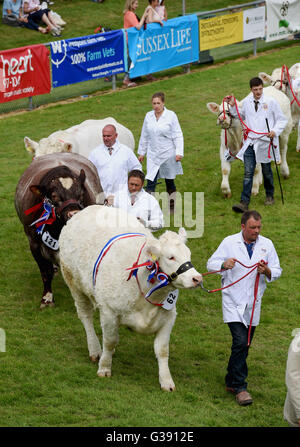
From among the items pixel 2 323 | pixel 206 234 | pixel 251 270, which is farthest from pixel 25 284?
pixel 251 270

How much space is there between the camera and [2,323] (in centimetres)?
1048

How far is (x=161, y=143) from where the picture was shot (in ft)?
45.8

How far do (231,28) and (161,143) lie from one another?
40.5 feet

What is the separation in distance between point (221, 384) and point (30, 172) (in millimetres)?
4567

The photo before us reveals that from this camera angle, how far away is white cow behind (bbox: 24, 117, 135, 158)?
12.5m

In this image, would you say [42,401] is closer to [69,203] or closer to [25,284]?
[69,203]

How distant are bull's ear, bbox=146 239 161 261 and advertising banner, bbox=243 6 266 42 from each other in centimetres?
1906

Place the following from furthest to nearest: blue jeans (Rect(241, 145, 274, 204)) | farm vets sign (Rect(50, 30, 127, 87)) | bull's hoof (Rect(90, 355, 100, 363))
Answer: farm vets sign (Rect(50, 30, 127, 87))
blue jeans (Rect(241, 145, 274, 204))
bull's hoof (Rect(90, 355, 100, 363))

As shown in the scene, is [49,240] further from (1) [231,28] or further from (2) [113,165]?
(1) [231,28]

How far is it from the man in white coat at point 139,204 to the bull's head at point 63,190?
486 mm

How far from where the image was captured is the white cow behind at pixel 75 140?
12508 millimetres

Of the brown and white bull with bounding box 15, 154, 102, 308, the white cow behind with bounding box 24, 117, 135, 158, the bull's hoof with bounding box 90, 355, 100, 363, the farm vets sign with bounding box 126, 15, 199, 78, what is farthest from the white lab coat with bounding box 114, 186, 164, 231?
the farm vets sign with bounding box 126, 15, 199, 78

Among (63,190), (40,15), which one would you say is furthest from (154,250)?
(40,15)

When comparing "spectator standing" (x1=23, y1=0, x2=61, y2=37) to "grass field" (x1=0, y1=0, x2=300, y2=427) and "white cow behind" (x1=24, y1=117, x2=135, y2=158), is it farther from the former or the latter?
"white cow behind" (x1=24, y1=117, x2=135, y2=158)
